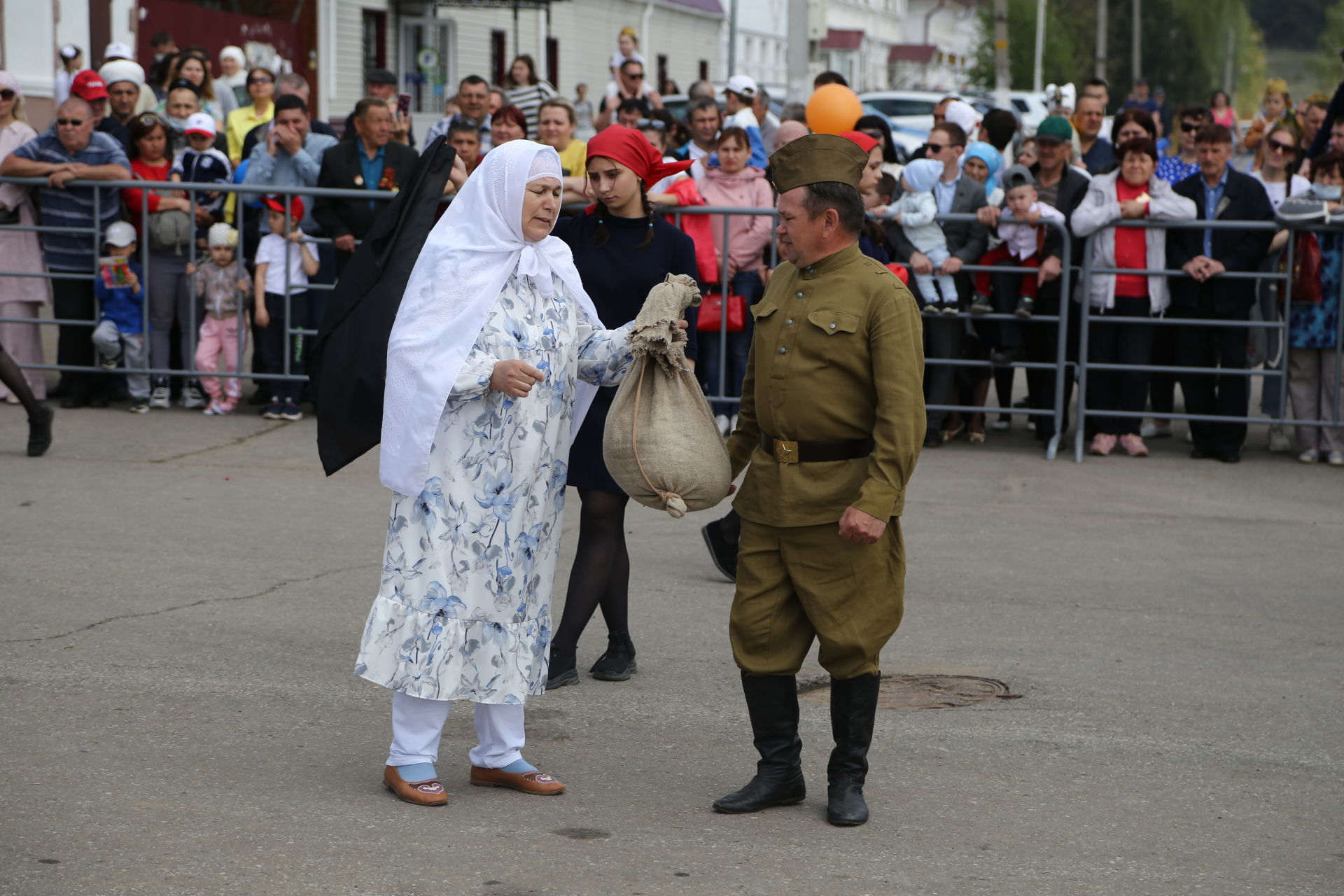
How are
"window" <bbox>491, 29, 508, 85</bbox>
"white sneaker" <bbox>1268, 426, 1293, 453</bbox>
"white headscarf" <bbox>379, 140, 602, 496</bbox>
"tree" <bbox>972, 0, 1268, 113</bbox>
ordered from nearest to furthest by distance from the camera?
"white headscarf" <bbox>379, 140, 602, 496</bbox>
"white sneaker" <bbox>1268, 426, 1293, 453</bbox>
"window" <bbox>491, 29, 508, 85</bbox>
"tree" <bbox>972, 0, 1268, 113</bbox>

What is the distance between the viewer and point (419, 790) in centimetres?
466

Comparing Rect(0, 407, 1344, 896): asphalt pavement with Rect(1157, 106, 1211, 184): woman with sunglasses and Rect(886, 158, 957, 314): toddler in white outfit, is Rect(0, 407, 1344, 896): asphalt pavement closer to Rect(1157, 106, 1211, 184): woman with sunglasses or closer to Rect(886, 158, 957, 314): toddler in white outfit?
Rect(886, 158, 957, 314): toddler in white outfit

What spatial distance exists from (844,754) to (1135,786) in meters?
0.96

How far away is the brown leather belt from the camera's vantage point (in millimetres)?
4551

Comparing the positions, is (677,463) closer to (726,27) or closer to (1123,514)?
(1123,514)

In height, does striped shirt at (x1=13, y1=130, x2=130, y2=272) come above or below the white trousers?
above

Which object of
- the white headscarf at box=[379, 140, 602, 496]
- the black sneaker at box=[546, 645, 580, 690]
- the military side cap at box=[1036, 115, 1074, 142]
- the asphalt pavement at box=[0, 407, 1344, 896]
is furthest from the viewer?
the military side cap at box=[1036, 115, 1074, 142]

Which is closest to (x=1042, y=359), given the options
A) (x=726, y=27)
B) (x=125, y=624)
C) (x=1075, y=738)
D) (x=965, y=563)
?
(x=965, y=563)

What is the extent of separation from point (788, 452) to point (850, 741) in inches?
32.6

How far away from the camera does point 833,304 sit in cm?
451

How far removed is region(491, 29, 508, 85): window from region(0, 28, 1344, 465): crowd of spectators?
31.1 metres

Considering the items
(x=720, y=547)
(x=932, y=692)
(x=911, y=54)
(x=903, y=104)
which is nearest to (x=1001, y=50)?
(x=903, y=104)

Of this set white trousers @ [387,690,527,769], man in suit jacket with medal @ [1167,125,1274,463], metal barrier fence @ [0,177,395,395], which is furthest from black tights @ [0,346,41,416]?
man in suit jacket with medal @ [1167,125,1274,463]

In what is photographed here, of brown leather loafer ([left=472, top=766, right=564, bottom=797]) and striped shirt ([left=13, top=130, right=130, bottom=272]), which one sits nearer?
brown leather loafer ([left=472, top=766, right=564, bottom=797])
